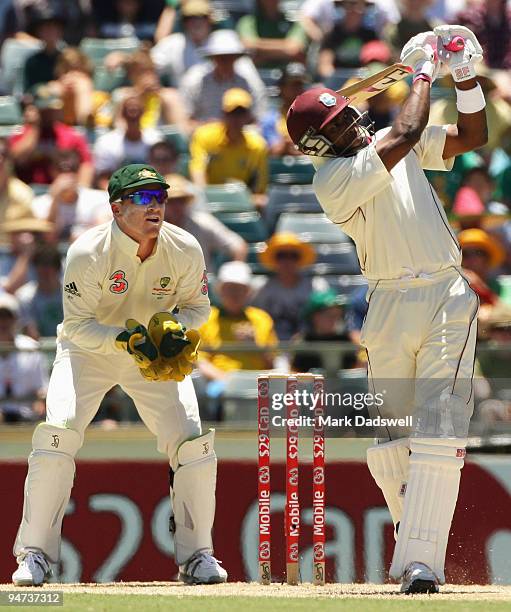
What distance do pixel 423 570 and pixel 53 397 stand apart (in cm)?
185

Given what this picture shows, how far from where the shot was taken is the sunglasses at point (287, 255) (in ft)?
32.8

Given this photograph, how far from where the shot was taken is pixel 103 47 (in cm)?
1312

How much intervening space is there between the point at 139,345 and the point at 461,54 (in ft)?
5.92

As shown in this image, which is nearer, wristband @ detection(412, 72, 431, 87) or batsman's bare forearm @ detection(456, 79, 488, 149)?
wristband @ detection(412, 72, 431, 87)

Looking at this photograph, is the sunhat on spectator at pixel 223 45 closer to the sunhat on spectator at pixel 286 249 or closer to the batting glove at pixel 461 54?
the sunhat on spectator at pixel 286 249

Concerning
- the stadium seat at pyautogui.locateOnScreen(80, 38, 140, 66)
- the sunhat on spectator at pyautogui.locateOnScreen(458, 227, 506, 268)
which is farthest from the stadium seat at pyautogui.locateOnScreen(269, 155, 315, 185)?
the stadium seat at pyautogui.locateOnScreen(80, 38, 140, 66)

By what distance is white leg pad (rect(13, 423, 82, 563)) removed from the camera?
251 inches

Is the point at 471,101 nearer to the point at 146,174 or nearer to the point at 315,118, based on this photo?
the point at 315,118

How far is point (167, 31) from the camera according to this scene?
12961 millimetres

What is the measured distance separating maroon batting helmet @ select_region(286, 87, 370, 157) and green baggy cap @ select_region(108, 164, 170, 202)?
2.45 ft

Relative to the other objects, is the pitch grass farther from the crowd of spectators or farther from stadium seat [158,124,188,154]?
stadium seat [158,124,188,154]

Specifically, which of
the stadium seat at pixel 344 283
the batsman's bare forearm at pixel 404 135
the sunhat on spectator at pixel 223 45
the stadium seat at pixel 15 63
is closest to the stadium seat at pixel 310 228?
the stadium seat at pixel 344 283

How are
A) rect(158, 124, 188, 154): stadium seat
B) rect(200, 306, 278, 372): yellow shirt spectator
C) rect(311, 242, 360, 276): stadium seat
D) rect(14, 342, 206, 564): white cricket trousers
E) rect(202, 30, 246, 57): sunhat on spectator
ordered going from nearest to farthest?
rect(14, 342, 206, 564): white cricket trousers, rect(200, 306, 278, 372): yellow shirt spectator, rect(311, 242, 360, 276): stadium seat, rect(158, 124, 188, 154): stadium seat, rect(202, 30, 246, 57): sunhat on spectator

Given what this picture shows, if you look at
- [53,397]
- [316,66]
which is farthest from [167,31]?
[53,397]
